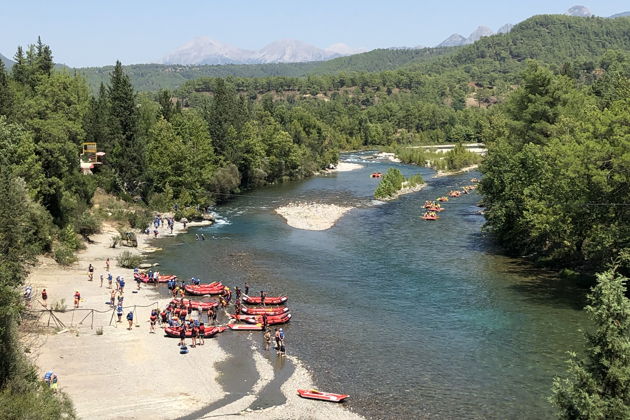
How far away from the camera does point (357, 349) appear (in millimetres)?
45250

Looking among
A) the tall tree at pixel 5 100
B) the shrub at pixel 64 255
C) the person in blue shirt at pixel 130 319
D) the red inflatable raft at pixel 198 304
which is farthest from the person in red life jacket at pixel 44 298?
the tall tree at pixel 5 100

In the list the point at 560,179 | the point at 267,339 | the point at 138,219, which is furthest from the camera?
the point at 138,219

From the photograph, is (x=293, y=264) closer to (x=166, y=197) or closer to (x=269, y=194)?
(x=166, y=197)

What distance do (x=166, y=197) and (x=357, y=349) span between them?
189 feet

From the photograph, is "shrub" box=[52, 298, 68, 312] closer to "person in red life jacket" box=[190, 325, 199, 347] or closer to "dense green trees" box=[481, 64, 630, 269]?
"person in red life jacket" box=[190, 325, 199, 347]

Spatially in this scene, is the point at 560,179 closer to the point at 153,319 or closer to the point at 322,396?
the point at 322,396

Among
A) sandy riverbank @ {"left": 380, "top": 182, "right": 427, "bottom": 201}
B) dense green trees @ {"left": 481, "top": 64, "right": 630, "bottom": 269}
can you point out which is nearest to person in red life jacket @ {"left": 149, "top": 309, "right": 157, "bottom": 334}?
dense green trees @ {"left": 481, "top": 64, "right": 630, "bottom": 269}

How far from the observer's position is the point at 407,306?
5419cm

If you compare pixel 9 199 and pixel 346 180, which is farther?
pixel 346 180

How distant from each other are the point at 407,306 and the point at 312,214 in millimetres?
44740

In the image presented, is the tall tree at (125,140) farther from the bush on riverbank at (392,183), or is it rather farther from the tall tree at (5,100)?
the bush on riverbank at (392,183)

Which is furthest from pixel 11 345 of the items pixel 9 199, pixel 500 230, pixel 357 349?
Answer: pixel 500 230

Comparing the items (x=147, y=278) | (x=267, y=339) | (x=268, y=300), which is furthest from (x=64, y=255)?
(x=267, y=339)

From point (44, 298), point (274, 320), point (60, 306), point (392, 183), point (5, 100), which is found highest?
point (5, 100)
